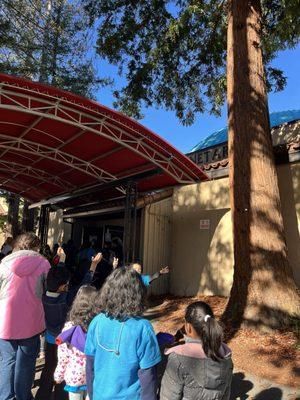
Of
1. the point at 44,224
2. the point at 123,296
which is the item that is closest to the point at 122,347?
the point at 123,296

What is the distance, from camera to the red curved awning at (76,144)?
726 cm

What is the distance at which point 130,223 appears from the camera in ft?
31.9

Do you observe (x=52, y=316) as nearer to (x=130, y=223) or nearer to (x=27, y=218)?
(x=130, y=223)

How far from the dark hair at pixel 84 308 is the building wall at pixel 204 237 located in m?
5.92

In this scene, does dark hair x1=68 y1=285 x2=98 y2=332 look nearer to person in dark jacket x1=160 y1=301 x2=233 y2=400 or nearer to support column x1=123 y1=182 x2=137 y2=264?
person in dark jacket x1=160 y1=301 x2=233 y2=400

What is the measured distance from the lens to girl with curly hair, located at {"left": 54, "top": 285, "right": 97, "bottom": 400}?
132 inches

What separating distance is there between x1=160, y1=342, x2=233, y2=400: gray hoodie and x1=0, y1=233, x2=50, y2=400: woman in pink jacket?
173 cm

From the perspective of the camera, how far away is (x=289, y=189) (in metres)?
8.30

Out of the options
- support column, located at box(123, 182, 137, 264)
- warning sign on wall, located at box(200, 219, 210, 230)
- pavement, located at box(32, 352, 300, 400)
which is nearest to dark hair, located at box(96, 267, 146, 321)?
pavement, located at box(32, 352, 300, 400)

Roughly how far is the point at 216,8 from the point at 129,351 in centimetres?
1020

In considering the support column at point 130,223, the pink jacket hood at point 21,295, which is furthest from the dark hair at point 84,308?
the support column at point 130,223

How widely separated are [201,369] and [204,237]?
7.94 meters

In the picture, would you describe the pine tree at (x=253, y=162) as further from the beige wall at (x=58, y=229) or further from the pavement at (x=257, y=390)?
the beige wall at (x=58, y=229)

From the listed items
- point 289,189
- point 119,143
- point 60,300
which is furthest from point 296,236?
point 60,300
